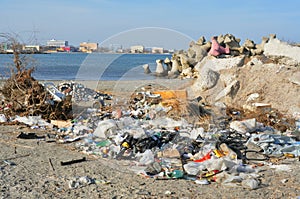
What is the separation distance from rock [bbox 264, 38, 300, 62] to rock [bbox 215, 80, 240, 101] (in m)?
4.86

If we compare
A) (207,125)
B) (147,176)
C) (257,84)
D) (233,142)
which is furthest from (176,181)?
(257,84)

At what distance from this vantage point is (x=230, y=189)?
13.4 feet

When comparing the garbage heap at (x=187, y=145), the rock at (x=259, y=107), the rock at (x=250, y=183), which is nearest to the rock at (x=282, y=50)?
the rock at (x=259, y=107)

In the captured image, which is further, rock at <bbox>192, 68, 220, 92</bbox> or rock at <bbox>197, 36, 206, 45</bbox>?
rock at <bbox>197, 36, 206, 45</bbox>

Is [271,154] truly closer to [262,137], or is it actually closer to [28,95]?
[262,137]

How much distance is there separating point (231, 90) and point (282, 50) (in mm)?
7077

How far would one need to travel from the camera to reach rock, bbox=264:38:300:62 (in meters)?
14.6

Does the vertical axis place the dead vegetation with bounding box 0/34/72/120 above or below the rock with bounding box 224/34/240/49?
below

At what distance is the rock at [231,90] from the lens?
32.9ft

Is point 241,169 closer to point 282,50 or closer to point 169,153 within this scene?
point 169,153

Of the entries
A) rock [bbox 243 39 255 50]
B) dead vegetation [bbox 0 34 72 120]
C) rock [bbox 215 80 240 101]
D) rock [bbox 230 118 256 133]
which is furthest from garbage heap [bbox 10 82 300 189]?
rock [bbox 243 39 255 50]

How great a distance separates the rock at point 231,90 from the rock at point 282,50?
4.86m

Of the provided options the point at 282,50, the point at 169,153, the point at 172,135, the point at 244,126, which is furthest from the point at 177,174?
the point at 282,50

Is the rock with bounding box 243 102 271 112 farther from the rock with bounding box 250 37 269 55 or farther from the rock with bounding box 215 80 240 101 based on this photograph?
the rock with bounding box 250 37 269 55
